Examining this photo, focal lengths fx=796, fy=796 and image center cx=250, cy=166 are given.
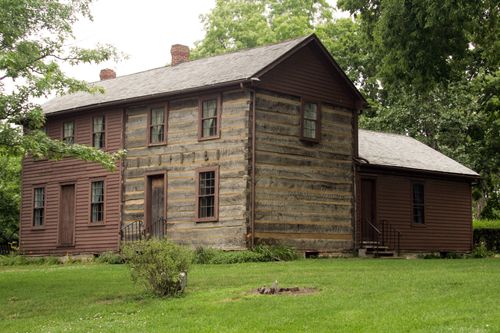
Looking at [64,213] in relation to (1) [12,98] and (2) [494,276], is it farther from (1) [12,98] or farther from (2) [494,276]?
(2) [494,276]

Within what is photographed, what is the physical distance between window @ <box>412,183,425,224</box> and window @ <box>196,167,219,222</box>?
35.1 feet

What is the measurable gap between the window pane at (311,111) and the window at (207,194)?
3.96m

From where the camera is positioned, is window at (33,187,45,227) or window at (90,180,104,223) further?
window at (33,187,45,227)

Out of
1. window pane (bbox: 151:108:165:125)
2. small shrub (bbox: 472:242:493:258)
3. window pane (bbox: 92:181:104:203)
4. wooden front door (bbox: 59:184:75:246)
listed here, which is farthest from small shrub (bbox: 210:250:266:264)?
small shrub (bbox: 472:242:493:258)

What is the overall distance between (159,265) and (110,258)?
12.4 meters

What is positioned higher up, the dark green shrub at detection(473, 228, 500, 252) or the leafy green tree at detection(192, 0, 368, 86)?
the leafy green tree at detection(192, 0, 368, 86)

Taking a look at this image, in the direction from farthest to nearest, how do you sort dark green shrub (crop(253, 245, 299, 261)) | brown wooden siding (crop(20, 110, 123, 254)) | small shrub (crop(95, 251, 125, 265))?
brown wooden siding (crop(20, 110, 123, 254)) → small shrub (crop(95, 251, 125, 265)) → dark green shrub (crop(253, 245, 299, 261))

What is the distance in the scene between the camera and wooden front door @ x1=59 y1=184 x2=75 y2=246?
31.2m

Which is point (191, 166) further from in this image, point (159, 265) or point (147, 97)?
point (159, 265)

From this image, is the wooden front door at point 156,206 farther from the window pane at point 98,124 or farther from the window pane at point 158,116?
the window pane at point 98,124

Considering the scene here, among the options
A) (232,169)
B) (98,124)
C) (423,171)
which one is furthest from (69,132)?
(423,171)

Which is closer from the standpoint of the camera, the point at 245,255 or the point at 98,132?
the point at 245,255

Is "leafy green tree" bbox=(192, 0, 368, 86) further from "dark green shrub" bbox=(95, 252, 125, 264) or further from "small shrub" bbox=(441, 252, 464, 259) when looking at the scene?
"dark green shrub" bbox=(95, 252, 125, 264)

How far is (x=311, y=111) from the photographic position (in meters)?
27.8
